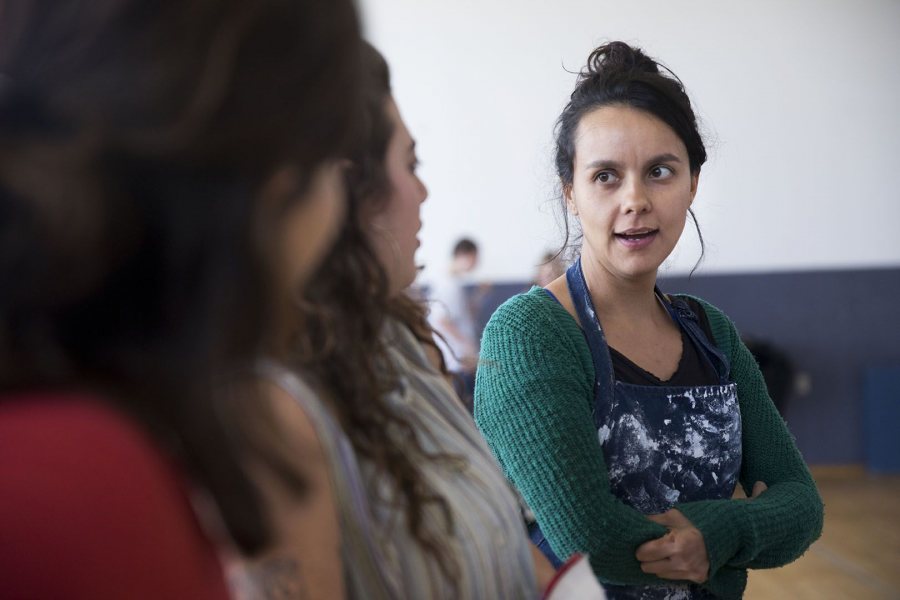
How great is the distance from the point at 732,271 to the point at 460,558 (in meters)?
6.14

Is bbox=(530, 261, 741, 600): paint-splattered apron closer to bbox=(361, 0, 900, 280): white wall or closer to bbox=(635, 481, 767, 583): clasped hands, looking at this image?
bbox=(635, 481, 767, 583): clasped hands

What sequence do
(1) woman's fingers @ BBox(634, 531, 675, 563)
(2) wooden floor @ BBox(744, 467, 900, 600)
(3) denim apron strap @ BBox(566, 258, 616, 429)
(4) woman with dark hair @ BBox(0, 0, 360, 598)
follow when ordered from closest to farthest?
(4) woman with dark hair @ BBox(0, 0, 360, 598) → (1) woman's fingers @ BBox(634, 531, 675, 563) → (3) denim apron strap @ BBox(566, 258, 616, 429) → (2) wooden floor @ BBox(744, 467, 900, 600)

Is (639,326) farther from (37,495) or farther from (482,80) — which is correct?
(482,80)

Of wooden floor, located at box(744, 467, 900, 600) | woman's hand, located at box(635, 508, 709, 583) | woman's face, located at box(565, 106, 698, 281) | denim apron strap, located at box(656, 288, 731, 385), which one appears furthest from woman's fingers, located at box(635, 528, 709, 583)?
wooden floor, located at box(744, 467, 900, 600)

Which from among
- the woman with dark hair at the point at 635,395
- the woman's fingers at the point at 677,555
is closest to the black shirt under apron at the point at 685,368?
the woman with dark hair at the point at 635,395

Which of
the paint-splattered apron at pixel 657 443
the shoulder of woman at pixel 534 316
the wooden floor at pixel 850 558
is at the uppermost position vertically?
the shoulder of woman at pixel 534 316

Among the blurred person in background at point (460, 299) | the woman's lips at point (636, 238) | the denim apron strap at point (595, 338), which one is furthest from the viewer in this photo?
the blurred person in background at point (460, 299)

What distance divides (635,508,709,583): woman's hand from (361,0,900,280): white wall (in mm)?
5361

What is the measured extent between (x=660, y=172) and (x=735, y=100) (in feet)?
18.1

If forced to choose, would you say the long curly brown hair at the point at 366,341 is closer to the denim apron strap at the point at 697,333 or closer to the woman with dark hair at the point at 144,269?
the woman with dark hair at the point at 144,269

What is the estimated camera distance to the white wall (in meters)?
6.68

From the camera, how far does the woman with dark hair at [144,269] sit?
536mm

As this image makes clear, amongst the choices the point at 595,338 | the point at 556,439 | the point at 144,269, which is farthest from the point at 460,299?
the point at 144,269

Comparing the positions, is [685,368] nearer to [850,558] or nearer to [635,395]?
[635,395]
